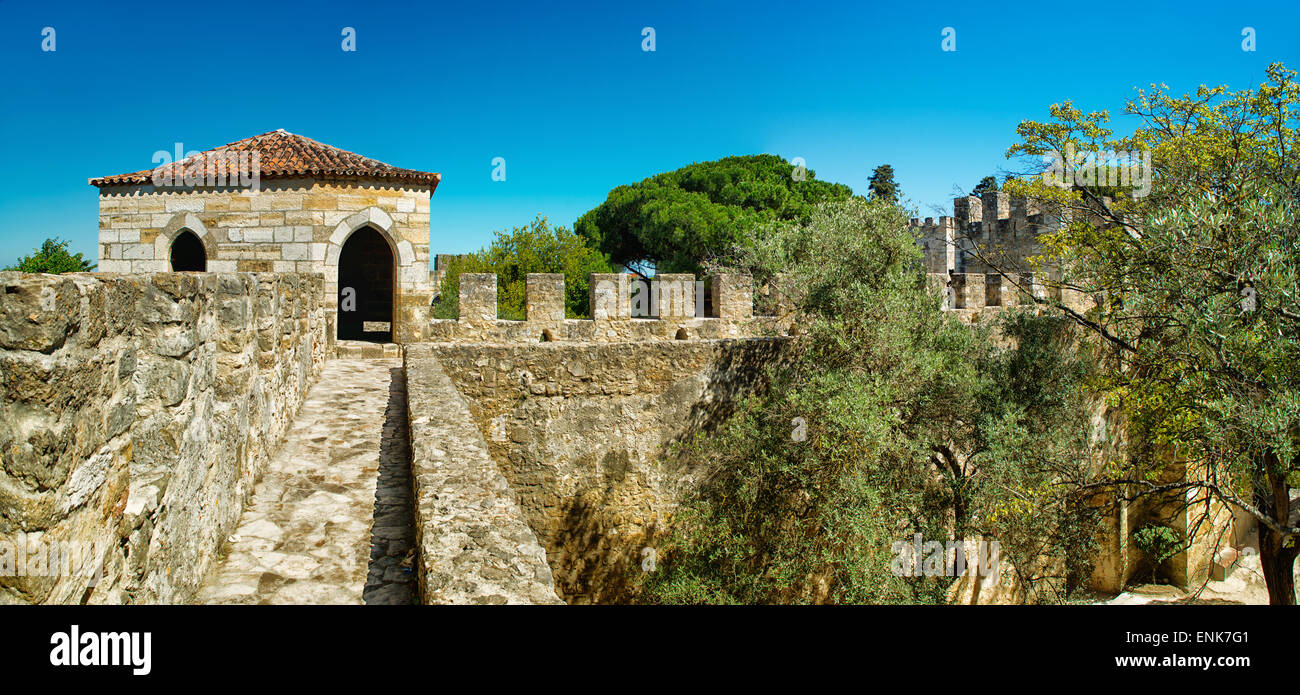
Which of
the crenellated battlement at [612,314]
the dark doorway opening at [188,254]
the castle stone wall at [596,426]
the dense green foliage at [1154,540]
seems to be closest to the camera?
the castle stone wall at [596,426]

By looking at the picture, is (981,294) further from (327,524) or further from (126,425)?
(126,425)

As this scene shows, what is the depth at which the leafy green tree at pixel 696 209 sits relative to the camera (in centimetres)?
2894

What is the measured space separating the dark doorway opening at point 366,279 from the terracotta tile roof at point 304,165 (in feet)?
10.3

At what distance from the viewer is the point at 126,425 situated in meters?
2.25

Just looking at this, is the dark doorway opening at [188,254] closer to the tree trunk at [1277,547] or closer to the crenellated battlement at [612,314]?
the crenellated battlement at [612,314]

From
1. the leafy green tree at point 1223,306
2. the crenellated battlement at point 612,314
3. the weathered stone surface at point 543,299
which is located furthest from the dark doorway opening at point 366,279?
the leafy green tree at point 1223,306

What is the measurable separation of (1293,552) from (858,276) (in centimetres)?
538

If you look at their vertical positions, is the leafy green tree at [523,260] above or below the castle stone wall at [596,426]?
above

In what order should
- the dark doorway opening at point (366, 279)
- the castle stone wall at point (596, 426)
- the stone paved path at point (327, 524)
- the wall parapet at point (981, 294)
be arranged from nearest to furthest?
1. the stone paved path at point (327, 524)
2. the castle stone wall at point (596, 426)
3. the wall parapet at point (981, 294)
4. the dark doorway opening at point (366, 279)

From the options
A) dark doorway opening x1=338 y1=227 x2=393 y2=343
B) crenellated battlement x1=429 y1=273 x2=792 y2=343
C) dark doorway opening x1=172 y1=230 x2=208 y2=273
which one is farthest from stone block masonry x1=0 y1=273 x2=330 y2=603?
dark doorway opening x1=172 y1=230 x2=208 y2=273

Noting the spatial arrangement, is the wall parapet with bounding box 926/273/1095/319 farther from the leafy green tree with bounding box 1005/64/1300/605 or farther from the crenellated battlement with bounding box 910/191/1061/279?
the crenellated battlement with bounding box 910/191/1061/279
